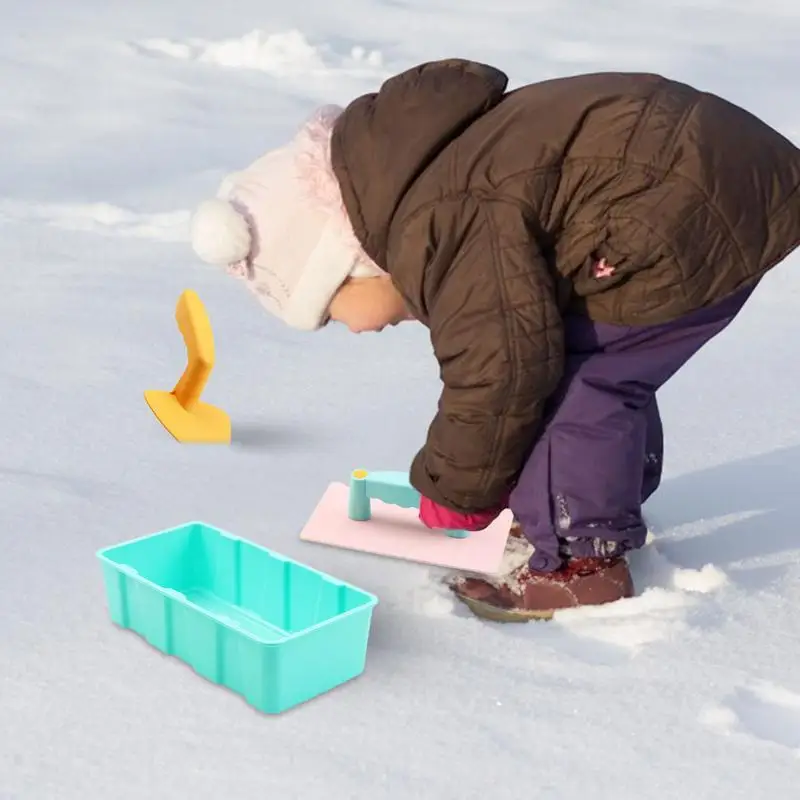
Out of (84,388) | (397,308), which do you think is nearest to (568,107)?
(397,308)

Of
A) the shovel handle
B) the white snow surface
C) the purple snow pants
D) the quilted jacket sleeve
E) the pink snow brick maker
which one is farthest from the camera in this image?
the shovel handle

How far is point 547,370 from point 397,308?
0.75 ft

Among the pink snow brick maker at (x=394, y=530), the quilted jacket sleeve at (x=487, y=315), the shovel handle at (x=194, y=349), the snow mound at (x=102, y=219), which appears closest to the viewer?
the quilted jacket sleeve at (x=487, y=315)

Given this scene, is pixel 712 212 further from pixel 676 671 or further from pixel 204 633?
pixel 204 633

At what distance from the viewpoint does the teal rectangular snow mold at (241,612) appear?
4.21ft

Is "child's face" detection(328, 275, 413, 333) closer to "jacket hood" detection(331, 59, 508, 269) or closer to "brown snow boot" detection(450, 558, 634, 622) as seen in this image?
"jacket hood" detection(331, 59, 508, 269)

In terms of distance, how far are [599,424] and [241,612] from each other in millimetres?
480

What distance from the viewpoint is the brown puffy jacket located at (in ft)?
4.42

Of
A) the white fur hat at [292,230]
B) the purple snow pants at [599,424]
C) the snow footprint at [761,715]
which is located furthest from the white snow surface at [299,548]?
the white fur hat at [292,230]

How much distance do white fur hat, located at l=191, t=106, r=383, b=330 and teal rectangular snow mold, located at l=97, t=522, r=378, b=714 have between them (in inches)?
11.7

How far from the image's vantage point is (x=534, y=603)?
1555 mm

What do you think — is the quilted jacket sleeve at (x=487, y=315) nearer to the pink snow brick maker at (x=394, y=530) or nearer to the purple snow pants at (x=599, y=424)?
the purple snow pants at (x=599, y=424)

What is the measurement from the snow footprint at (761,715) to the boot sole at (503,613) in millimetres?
256

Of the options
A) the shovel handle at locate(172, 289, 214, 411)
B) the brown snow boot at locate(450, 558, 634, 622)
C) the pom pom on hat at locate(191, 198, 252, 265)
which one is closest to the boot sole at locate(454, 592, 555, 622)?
the brown snow boot at locate(450, 558, 634, 622)
